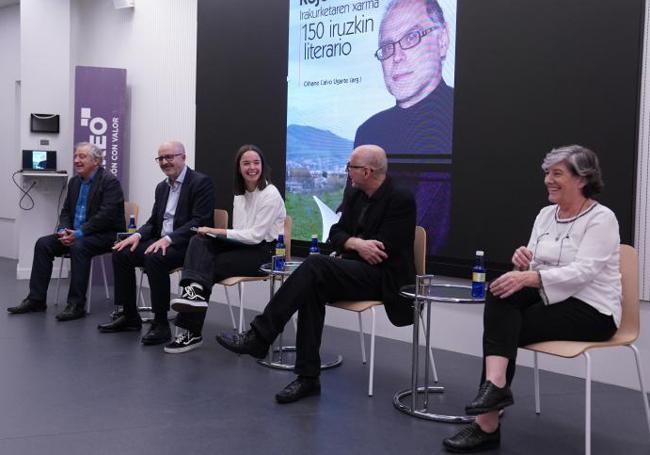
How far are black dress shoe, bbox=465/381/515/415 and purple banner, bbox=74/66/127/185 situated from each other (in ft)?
18.1

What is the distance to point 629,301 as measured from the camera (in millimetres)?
2930

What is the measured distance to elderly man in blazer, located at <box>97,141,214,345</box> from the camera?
15.2 feet

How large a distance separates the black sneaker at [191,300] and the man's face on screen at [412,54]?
1781 mm

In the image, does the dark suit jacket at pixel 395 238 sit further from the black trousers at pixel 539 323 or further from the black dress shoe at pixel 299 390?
the black trousers at pixel 539 323

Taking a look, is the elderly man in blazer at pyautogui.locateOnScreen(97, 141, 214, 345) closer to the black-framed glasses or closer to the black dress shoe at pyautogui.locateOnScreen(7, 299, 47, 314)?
the black dress shoe at pyautogui.locateOnScreen(7, 299, 47, 314)

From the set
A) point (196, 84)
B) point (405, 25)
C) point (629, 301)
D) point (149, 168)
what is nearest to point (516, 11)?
point (405, 25)

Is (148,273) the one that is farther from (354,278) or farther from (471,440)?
(471,440)

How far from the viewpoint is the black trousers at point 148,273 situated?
461 cm

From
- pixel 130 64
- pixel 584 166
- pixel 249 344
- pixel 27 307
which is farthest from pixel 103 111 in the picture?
pixel 584 166

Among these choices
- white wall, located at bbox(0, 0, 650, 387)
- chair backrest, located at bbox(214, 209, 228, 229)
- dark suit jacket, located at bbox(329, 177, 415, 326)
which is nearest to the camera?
dark suit jacket, located at bbox(329, 177, 415, 326)

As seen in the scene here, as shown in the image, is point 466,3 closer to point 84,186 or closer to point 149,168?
point 84,186

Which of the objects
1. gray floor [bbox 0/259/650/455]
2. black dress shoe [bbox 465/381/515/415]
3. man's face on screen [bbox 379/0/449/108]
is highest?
man's face on screen [bbox 379/0/449/108]

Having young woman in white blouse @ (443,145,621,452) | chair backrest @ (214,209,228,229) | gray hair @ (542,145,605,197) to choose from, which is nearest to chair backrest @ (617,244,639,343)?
young woman in white blouse @ (443,145,621,452)

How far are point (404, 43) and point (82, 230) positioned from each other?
2.75 metres
